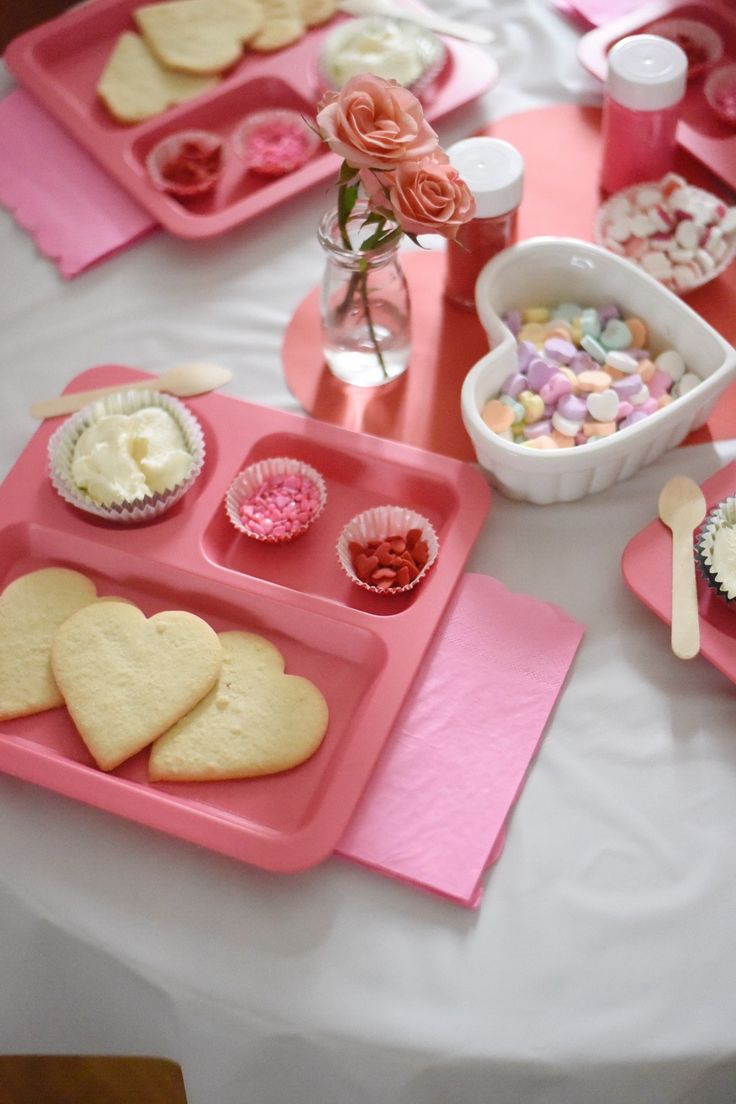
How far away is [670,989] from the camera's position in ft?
2.75

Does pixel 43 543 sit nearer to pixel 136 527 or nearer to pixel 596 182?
pixel 136 527

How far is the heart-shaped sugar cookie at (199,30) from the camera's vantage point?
140 centimetres

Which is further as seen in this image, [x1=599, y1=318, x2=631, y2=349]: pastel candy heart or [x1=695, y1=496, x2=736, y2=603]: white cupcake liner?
[x1=599, y1=318, x2=631, y2=349]: pastel candy heart

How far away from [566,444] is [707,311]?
0.86ft

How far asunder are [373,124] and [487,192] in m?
0.24

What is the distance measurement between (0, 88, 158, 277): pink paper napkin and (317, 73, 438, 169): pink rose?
48cm

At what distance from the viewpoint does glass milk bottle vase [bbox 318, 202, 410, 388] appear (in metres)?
1.05

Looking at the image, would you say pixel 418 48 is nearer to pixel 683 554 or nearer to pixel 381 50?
pixel 381 50

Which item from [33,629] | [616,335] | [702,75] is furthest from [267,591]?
[702,75]

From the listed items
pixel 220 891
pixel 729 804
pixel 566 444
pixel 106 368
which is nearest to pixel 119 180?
pixel 106 368

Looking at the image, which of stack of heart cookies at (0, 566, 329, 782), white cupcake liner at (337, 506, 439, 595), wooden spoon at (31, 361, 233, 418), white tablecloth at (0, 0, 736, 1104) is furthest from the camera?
wooden spoon at (31, 361, 233, 418)

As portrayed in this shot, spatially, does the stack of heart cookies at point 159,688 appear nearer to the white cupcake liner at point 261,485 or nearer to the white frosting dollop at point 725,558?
the white cupcake liner at point 261,485

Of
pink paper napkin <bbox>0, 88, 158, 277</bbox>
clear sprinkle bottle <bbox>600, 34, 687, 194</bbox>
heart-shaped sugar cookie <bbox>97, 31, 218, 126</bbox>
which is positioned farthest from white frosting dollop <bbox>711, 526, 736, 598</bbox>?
heart-shaped sugar cookie <bbox>97, 31, 218, 126</bbox>

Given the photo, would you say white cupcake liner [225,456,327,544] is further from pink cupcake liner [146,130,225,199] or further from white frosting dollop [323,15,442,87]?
white frosting dollop [323,15,442,87]
